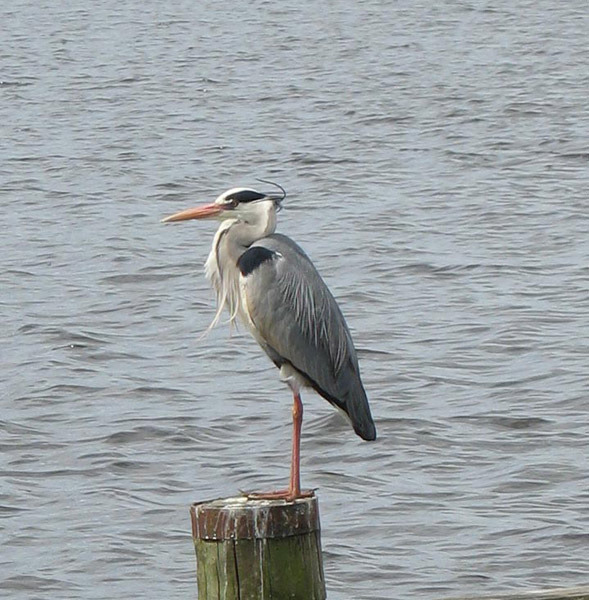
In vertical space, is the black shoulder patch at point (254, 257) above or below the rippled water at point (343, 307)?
above

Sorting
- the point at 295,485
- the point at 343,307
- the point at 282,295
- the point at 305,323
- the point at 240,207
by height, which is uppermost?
the point at 240,207

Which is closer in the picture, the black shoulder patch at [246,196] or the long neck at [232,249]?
the black shoulder patch at [246,196]

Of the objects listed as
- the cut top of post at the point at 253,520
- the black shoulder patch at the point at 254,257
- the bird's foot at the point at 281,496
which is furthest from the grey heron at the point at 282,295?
the cut top of post at the point at 253,520

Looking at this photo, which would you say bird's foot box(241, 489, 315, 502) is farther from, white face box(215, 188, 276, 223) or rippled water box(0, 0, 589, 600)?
rippled water box(0, 0, 589, 600)

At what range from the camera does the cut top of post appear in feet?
14.4

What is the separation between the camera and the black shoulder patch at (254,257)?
5.89 metres

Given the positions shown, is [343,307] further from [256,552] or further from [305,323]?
[256,552]

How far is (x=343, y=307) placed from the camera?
11.6m

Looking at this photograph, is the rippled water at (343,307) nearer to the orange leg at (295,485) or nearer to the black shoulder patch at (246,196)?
the orange leg at (295,485)

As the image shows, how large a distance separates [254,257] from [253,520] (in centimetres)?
167

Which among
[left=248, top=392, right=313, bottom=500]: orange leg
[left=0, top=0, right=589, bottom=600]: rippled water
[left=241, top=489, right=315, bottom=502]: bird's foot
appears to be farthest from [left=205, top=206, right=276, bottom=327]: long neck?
[left=0, top=0, right=589, bottom=600]: rippled water

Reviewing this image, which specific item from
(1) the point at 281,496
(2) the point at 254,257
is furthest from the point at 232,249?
(1) the point at 281,496

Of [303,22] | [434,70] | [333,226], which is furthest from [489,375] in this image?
[303,22]

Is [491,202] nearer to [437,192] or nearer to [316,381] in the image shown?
[437,192]
